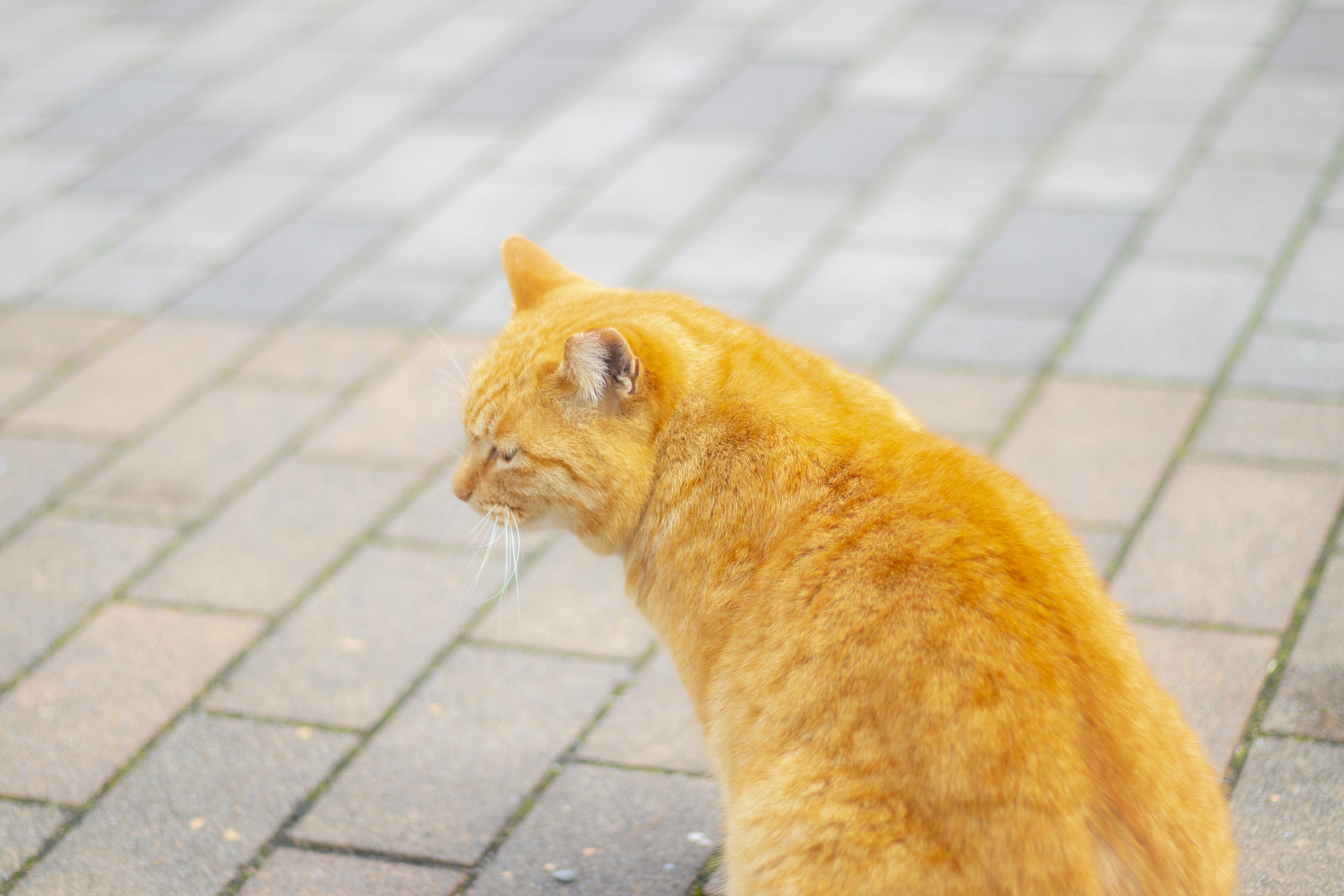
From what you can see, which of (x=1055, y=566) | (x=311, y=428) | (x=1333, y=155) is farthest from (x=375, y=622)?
(x=1333, y=155)

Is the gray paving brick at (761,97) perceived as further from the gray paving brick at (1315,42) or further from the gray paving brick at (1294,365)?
the gray paving brick at (1294,365)

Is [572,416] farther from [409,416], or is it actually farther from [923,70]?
[923,70]

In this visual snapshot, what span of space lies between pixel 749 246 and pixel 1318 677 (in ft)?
9.17

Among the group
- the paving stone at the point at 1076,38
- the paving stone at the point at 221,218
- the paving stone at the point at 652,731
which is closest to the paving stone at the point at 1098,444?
the paving stone at the point at 652,731

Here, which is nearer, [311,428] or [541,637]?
[541,637]

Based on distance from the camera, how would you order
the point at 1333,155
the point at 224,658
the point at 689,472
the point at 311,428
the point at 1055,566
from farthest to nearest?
the point at 1333,155, the point at 311,428, the point at 224,658, the point at 689,472, the point at 1055,566

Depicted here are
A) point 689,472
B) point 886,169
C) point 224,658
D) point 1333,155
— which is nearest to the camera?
point 689,472

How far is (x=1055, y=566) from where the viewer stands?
2.23 m

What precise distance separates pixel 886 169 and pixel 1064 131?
2.59 feet

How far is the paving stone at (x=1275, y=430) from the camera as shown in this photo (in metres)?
3.79

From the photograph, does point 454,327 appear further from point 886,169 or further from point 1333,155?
point 1333,155

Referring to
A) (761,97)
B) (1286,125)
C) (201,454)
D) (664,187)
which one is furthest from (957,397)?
(761,97)

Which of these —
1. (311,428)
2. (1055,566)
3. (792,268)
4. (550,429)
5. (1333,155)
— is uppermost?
(550,429)

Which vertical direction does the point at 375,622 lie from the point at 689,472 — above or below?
below
